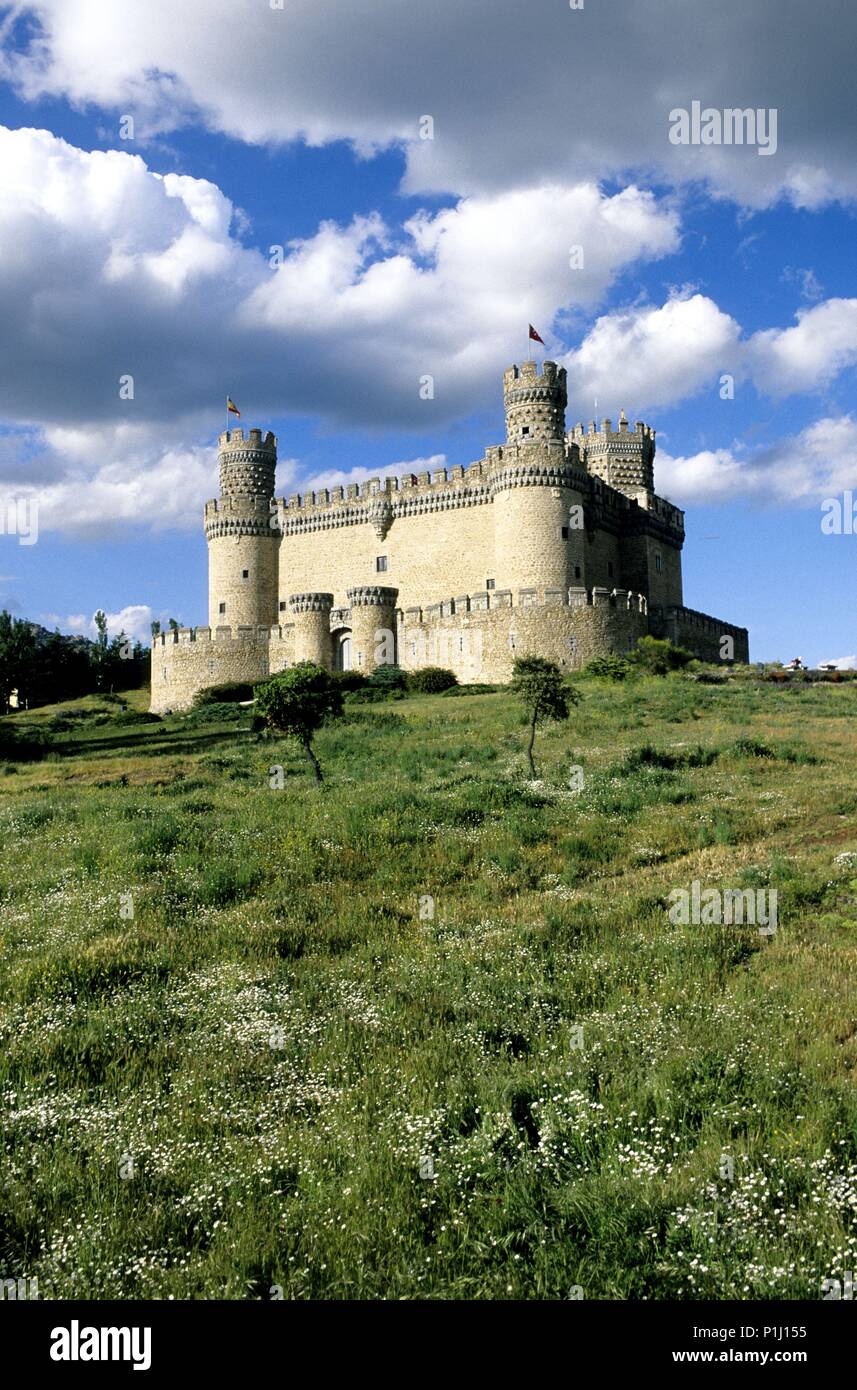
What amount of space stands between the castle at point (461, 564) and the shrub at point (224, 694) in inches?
64.2

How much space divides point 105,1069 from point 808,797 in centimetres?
1273

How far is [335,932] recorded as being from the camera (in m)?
10.9

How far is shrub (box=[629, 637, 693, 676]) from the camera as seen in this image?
139ft

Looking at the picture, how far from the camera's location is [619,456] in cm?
5691

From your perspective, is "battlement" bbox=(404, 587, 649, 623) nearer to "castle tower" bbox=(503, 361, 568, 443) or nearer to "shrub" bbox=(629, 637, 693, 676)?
"shrub" bbox=(629, 637, 693, 676)

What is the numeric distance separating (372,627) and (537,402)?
13.1 m

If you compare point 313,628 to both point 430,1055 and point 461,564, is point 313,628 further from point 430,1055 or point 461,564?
point 430,1055

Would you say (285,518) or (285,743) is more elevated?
(285,518)

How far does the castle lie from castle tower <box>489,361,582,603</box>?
0.22 feet

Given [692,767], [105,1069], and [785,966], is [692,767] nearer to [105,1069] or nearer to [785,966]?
[785,966]

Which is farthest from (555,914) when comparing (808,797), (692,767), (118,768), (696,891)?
(118,768)

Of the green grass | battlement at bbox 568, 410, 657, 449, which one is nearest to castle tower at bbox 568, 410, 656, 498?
battlement at bbox 568, 410, 657, 449

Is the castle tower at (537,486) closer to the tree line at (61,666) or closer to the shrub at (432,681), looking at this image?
the shrub at (432,681)

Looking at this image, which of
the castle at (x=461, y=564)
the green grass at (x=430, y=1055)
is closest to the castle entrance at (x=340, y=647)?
the castle at (x=461, y=564)
